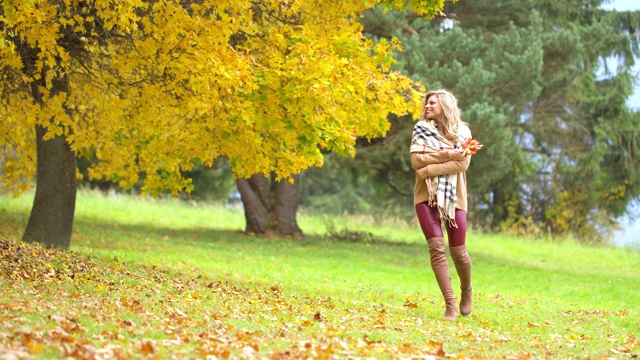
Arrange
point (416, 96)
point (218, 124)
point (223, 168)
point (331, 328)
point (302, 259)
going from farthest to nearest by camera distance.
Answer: point (223, 168) → point (302, 259) → point (416, 96) → point (218, 124) → point (331, 328)

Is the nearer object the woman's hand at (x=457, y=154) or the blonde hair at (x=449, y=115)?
the woman's hand at (x=457, y=154)

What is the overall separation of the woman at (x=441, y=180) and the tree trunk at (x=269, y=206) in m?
13.2

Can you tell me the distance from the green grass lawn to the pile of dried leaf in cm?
2

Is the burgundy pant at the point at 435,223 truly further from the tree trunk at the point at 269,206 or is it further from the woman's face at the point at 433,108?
the tree trunk at the point at 269,206

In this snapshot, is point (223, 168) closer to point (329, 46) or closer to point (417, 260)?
point (417, 260)

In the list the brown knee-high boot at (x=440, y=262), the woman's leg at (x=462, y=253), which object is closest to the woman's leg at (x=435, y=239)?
the brown knee-high boot at (x=440, y=262)

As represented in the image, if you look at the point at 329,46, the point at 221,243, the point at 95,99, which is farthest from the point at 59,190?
the point at 221,243

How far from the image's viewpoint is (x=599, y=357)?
6219 mm

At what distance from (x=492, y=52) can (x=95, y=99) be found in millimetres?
10298

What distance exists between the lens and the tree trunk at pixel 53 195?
12875 mm

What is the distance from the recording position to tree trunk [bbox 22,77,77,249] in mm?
12875

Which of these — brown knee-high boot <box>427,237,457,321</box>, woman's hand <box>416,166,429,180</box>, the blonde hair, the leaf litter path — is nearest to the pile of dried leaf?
the leaf litter path

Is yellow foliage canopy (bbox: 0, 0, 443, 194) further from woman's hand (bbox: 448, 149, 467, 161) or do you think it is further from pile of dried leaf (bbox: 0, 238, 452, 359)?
woman's hand (bbox: 448, 149, 467, 161)

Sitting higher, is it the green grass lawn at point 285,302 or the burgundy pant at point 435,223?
the burgundy pant at point 435,223
